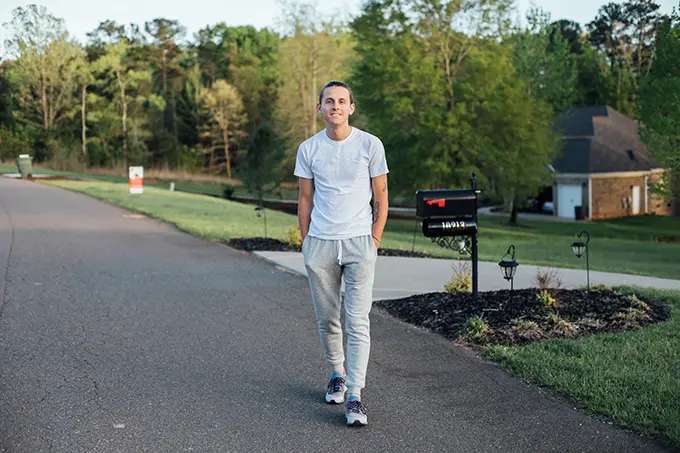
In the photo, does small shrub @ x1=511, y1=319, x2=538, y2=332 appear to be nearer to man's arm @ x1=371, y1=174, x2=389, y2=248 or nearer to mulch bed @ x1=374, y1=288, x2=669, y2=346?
mulch bed @ x1=374, y1=288, x2=669, y2=346

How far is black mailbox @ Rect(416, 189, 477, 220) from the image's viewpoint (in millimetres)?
8094

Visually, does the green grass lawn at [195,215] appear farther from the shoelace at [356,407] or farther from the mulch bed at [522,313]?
the shoelace at [356,407]

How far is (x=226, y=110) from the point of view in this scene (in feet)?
215

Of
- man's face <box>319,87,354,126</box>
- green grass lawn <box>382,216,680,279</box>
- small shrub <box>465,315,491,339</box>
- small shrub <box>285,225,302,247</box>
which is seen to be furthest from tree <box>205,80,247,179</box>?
man's face <box>319,87,354,126</box>

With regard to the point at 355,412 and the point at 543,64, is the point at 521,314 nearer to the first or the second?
the point at 355,412

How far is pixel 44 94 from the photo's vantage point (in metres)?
58.1

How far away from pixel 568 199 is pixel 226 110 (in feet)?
102

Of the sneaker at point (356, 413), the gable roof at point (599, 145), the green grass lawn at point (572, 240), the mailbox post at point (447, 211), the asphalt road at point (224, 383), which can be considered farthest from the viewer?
the gable roof at point (599, 145)

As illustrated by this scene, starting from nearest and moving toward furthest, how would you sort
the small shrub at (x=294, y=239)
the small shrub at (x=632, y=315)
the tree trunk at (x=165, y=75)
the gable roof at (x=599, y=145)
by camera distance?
1. the small shrub at (x=632, y=315)
2. the small shrub at (x=294, y=239)
3. the gable roof at (x=599, y=145)
4. the tree trunk at (x=165, y=75)

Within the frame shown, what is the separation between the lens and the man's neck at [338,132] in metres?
5.14

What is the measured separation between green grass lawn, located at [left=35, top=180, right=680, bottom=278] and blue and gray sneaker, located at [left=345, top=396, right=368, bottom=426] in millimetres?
11020

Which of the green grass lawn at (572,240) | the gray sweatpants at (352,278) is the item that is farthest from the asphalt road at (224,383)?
the green grass lawn at (572,240)

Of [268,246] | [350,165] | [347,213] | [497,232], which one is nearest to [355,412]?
[347,213]

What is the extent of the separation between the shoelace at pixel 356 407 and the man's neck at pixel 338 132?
5.47 ft
